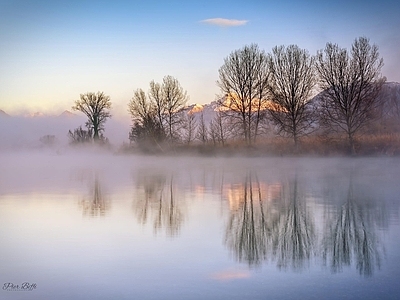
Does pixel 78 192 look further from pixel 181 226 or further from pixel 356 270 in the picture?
pixel 356 270

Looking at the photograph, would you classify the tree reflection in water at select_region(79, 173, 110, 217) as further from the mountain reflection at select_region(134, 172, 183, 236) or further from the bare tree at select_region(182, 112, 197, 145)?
the bare tree at select_region(182, 112, 197, 145)

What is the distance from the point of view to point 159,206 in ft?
46.3

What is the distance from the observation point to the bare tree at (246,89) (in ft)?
148

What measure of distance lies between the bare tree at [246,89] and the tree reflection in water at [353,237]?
30.9 m

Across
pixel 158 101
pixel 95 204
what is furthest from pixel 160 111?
pixel 95 204

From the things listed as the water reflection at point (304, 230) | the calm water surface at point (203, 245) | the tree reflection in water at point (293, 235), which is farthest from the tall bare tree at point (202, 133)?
the tree reflection in water at point (293, 235)

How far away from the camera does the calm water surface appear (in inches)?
264

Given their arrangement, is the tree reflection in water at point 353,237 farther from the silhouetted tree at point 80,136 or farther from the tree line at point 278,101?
the silhouetted tree at point 80,136

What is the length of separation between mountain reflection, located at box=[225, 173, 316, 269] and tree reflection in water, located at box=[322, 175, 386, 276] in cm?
38

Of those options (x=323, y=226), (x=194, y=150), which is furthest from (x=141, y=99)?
(x=323, y=226)

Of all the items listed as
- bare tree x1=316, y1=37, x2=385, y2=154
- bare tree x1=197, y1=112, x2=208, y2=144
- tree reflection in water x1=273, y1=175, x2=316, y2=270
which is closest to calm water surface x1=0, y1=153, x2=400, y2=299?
tree reflection in water x1=273, y1=175, x2=316, y2=270

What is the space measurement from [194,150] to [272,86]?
30.7ft

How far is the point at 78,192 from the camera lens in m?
17.9

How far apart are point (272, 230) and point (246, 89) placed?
3664cm
